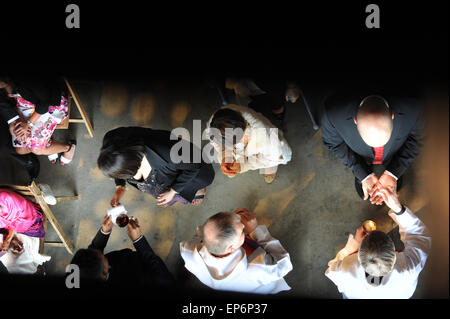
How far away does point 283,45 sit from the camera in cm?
129

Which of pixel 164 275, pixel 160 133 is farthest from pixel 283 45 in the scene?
pixel 164 275

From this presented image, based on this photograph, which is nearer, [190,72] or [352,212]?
[190,72]

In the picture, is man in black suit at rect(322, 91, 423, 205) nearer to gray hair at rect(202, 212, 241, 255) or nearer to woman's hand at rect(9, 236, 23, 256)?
gray hair at rect(202, 212, 241, 255)

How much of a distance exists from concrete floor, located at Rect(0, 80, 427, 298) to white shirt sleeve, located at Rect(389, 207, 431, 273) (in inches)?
21.5

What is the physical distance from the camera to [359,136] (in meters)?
2.12

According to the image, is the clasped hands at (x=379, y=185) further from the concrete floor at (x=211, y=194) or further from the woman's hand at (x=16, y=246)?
the woman's hand at (x=16, y=246)

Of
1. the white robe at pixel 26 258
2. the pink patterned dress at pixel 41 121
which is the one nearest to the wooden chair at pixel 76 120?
the pink patterned dress at pixel 41 121

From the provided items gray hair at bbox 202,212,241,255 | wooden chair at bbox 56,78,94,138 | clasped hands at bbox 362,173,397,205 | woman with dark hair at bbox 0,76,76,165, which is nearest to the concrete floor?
wooden chair at bbox 56,78,94,138

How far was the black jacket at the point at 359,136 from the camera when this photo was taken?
1916 mm

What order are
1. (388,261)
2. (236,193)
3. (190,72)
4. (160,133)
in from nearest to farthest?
(190,72), (388,261), (160,133), (236,193)

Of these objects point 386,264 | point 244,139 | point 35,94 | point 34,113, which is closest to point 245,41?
point 244,139

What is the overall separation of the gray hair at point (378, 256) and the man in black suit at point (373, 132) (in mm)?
430

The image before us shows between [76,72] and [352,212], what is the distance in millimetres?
2379
